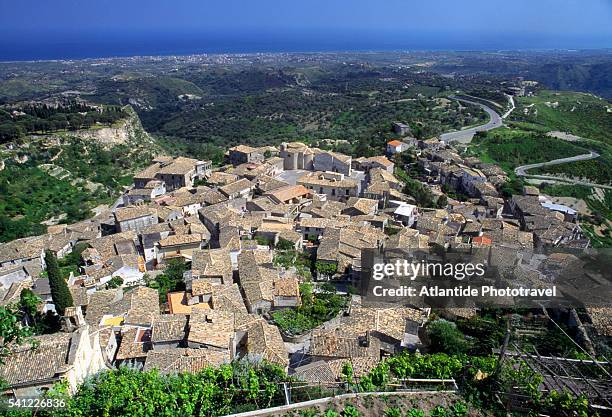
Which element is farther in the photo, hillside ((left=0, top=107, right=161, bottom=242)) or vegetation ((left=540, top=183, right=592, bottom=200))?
vegetation ((left=540, top=183, right=592, bottom=200))

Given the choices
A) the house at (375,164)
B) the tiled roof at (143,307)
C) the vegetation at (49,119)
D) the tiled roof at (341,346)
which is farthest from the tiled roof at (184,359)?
the vegetation at (49,119)

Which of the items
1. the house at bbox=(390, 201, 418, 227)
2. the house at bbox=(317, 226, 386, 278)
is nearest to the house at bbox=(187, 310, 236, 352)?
the house at bbox=(317, 226, 386, 278)

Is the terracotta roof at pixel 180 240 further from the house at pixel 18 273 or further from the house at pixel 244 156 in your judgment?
the house at pixel 244 156

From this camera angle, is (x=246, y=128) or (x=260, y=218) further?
(x=246, y=128)

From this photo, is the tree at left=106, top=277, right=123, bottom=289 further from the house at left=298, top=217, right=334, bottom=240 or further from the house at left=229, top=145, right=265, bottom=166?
the house at left=229, top=145, right=265, bottom=166

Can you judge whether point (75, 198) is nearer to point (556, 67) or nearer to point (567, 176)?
point (567, 176)

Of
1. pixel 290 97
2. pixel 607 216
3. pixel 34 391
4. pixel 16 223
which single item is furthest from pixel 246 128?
pixel 34 391
